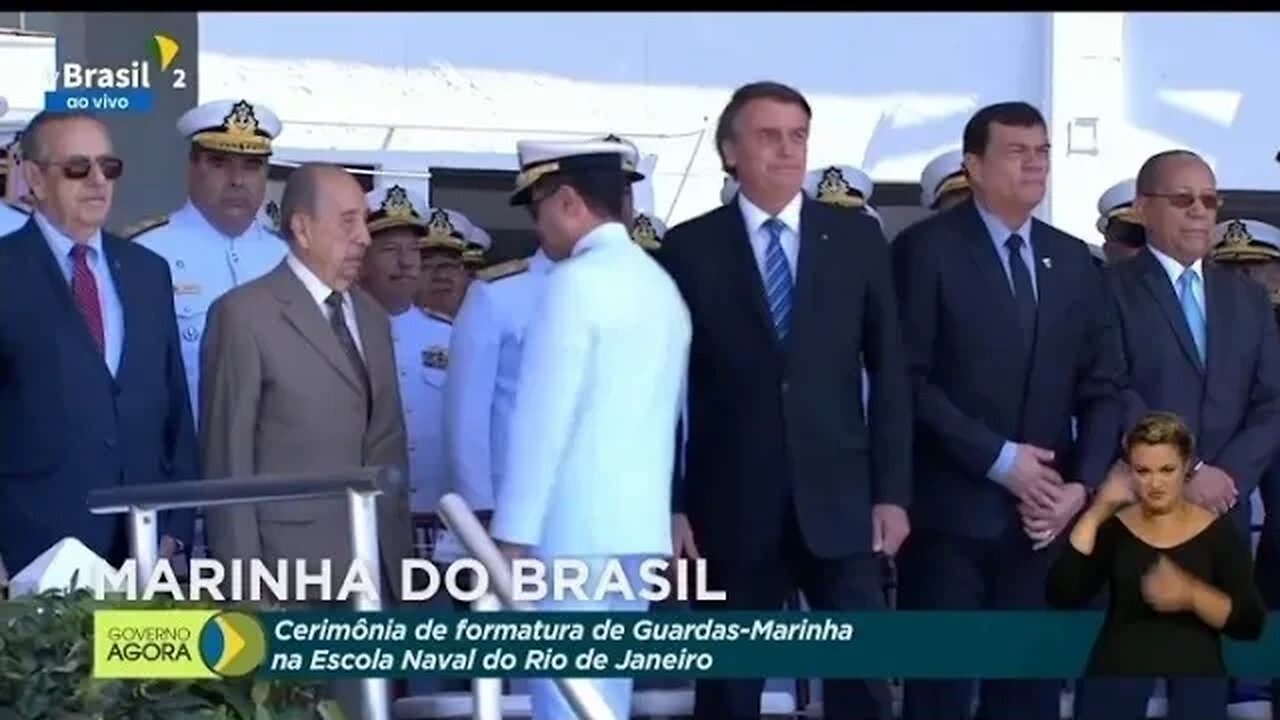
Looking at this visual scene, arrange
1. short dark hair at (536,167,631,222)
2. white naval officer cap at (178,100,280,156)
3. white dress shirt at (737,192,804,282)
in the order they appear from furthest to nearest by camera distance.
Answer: white dress shirt at (737,192,804,282), short dark hair at (536,167,631,222), white naval officer cap at (178,100,280,156)

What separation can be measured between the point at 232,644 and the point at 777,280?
1123 millimetres

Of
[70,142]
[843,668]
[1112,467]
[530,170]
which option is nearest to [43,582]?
[70,142]

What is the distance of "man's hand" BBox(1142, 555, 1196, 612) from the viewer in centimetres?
390

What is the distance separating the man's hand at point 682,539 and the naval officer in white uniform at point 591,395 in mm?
12

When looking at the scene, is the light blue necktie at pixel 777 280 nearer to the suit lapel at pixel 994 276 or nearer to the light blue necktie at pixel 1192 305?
the suit lapel at pixel 994 276

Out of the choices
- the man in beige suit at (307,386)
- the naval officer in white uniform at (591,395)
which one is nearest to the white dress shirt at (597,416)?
the naval officer in white uniform at (591,395)

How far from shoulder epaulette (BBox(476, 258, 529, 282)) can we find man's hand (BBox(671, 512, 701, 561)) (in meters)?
0.50

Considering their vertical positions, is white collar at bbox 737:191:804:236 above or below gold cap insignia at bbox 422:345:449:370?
above

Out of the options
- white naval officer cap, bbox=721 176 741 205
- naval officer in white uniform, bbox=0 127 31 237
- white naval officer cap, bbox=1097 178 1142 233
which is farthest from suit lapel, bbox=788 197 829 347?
naval officer in white uniform, bbox=0 127 31 237

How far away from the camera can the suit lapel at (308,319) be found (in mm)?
3977

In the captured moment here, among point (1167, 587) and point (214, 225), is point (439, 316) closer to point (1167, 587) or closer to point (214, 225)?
point (214, 225)

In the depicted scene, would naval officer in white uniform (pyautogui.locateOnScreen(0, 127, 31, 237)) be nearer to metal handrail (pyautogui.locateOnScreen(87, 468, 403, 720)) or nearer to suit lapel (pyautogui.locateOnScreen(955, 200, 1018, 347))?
metal handrail (pyautogui.locateOnScreen(87, 468, 403, 720))

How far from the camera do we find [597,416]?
3891 millimetres

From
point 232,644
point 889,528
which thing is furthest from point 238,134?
point 889,528
